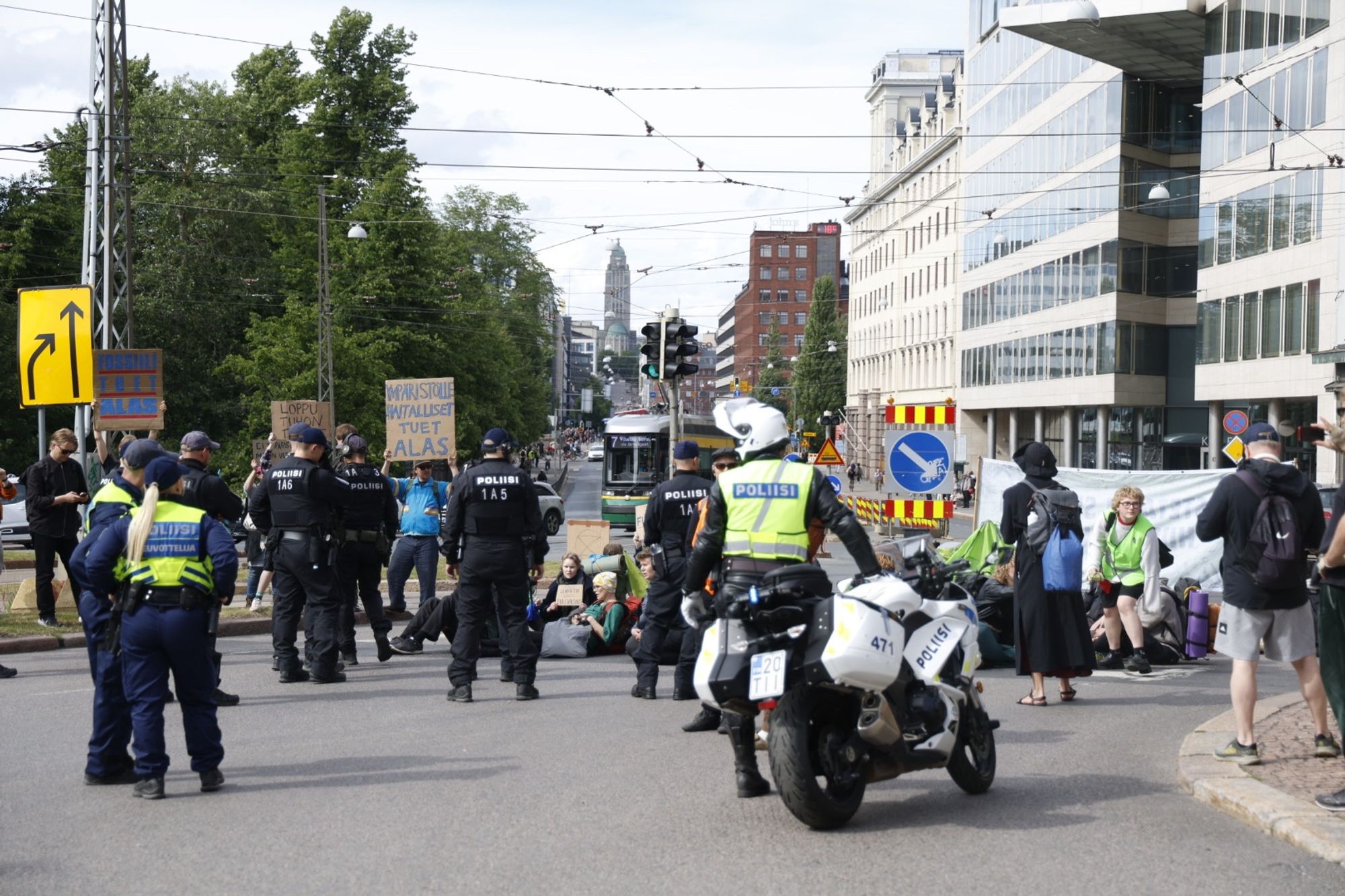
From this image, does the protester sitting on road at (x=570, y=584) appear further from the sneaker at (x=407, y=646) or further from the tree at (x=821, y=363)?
the tree at (x=821, y=363)

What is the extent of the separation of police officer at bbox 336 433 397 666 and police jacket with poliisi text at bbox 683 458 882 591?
5464 mm

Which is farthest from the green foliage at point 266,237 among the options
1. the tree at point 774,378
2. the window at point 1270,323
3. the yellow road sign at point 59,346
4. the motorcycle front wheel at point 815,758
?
the tree at point 774,378

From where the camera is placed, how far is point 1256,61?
3938 centimetres

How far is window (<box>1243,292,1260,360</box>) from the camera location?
131 ft

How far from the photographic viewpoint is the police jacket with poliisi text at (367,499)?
483 inches

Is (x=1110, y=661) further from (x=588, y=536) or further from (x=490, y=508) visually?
(x=588, y=536)

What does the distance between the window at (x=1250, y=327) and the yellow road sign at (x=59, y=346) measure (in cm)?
3217

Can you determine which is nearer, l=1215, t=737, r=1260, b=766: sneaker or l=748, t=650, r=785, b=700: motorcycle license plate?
l=748, t=650, r=785, b=700: motorcycle license plate

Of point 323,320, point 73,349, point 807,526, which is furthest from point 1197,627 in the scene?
point 323,320

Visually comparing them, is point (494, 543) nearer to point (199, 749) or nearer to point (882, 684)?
point (199, 749)

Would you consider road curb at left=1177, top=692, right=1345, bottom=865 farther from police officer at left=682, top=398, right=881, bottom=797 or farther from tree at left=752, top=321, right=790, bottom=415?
tree at left=752, top=321, right=790, bottom=415

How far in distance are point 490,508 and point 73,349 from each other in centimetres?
798

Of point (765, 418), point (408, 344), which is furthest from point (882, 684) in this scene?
point (408, 344)

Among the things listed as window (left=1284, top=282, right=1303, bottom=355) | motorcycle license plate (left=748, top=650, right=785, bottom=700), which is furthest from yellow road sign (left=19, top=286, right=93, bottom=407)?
window (left=1284, top=282, right=1303, bottom=355)
